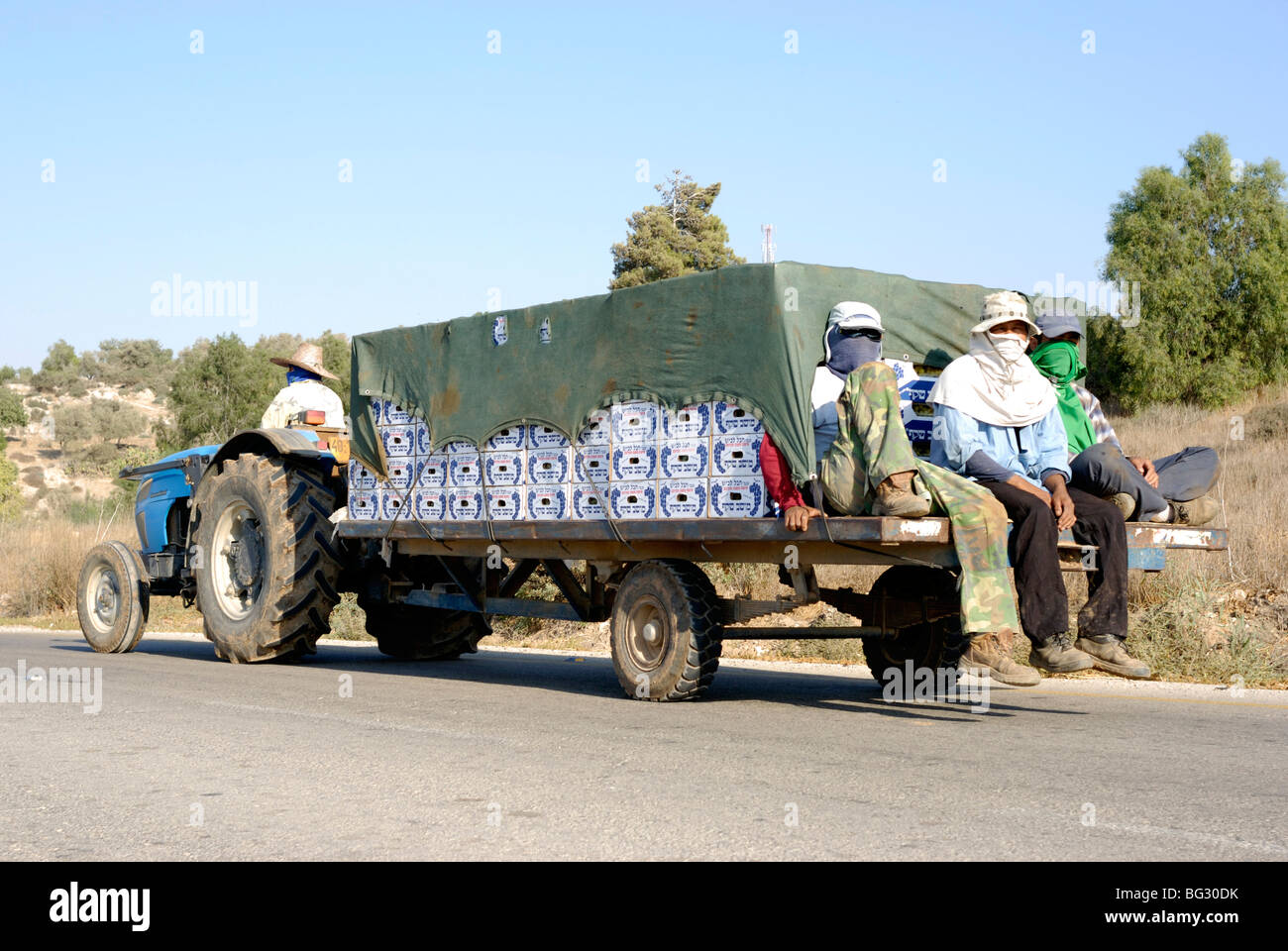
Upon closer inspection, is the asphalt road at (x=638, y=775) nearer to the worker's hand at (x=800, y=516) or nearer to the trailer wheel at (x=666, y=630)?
the trailer wheel at (x=666, y=630)

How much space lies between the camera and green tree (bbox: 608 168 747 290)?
3962cm

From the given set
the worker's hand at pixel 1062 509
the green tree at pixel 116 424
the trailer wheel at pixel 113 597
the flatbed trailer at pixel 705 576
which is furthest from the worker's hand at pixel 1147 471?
the green tree at pixel 116 424

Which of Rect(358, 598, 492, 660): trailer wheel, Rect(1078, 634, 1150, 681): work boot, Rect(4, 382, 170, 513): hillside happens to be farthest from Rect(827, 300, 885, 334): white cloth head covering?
Rect(4, 382, 170, 513): hillside

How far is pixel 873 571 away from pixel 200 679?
8.22 metres

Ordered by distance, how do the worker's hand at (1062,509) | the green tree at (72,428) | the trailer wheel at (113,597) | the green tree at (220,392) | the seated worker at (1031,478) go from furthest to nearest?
the green tree at (72,428), the green tree at (220,392), the trailer wheel at (113,597), the worker's hand at (1062,509), the seated worker at (1031,478)

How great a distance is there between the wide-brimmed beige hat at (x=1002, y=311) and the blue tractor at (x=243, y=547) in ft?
20.4

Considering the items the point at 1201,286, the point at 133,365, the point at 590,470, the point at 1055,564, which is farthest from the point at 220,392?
the point at 133,365

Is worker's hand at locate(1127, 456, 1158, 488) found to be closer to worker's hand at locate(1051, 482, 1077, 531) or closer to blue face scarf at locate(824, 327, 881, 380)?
worker's hand at locate(1051, 482, 1077, 531)

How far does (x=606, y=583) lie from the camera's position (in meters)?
9.98

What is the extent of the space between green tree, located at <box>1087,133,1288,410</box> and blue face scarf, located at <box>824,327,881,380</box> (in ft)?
91.9

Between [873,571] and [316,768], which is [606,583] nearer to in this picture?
[316,768]

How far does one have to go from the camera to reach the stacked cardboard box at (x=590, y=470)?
8.71 meters

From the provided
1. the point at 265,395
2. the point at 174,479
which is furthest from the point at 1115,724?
the point at 265,395

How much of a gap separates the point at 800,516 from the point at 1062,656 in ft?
5.60
